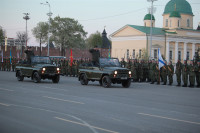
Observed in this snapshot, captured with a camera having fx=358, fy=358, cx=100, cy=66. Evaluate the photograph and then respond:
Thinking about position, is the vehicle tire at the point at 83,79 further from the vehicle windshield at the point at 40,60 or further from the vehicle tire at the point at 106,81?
the vehicle windshield at the point at 40,60

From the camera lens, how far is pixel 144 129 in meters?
8.66

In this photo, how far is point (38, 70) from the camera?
2412 cm

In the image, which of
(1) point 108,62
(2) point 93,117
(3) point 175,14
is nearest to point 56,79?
(1) point 108,62

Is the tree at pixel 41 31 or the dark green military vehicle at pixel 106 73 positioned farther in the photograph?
the tree at pixel 41 31

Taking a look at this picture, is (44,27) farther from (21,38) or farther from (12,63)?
(12,63)

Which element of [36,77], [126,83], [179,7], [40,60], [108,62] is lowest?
[126,83]

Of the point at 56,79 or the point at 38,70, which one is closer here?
the point at 38,70

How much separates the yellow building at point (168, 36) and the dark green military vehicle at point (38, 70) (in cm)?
6243

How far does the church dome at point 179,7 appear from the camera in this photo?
90188mm

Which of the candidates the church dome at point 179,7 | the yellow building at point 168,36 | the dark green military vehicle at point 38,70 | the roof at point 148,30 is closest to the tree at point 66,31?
the yellow building at point 168,36

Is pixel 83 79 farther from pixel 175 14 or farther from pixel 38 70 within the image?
pixel 175 14

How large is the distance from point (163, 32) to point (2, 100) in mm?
79757

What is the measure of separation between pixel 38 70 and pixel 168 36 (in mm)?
69437

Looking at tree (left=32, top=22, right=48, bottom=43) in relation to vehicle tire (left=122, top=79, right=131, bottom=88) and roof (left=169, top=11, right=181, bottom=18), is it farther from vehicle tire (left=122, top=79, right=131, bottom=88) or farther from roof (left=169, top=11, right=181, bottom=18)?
vehicle tire (left=122, top=79, right=131, bottom=88)
